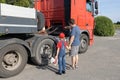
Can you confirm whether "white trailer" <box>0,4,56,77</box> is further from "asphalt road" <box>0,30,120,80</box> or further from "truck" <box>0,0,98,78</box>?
"asphalt road" <box>0,30,120,80</box>

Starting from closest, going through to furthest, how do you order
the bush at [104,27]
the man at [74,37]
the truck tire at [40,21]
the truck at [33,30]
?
the truck at [33,30] → the man at [74,37] → the truck tire at [40,21] → the bush at [104,27]

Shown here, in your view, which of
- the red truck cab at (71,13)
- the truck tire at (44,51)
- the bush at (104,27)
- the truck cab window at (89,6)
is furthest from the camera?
the bush at (104,27)

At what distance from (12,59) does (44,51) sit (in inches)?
59.3

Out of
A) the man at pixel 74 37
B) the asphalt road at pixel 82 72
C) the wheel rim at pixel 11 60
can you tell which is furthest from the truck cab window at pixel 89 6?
the wheel rim at pixel 11 60

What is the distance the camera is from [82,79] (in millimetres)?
6484

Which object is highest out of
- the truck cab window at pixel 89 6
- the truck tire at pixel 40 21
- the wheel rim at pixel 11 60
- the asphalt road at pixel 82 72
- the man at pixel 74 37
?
the truck cab window at pixel 89 6

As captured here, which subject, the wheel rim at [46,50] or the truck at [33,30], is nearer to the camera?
the truck at [33,30]

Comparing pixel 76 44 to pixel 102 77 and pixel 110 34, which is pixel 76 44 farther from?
pixel 110 34

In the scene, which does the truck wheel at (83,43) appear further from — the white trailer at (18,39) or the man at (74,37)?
the man at (74,37)

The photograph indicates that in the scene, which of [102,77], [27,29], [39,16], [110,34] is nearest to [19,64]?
[27,29]

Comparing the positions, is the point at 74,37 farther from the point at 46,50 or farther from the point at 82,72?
the point at 46,50

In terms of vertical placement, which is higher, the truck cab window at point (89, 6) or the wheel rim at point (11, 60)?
the truck cab window at point (89, 6)

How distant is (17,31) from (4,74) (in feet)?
4.11

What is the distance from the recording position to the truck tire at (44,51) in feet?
25.2
